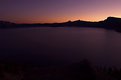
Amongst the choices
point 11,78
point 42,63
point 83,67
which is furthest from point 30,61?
point 11,78

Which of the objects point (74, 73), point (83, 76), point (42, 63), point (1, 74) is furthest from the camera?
point (42, 63)

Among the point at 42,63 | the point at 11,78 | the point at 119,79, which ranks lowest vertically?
the point at 42,63

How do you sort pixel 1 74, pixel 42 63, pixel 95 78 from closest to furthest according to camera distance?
pixel 1 74 → pixel 95 78 → pixel 42 63

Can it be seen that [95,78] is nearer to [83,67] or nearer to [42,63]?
[83,67]

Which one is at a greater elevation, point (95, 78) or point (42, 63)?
point (95, 78)

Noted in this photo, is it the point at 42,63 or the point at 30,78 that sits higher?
the point at 30,78

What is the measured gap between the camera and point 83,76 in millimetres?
16328

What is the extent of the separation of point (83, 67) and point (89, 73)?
2.00m

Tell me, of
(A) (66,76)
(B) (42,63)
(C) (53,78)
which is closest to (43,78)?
(C) (53,78)

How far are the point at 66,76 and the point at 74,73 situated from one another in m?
0.96

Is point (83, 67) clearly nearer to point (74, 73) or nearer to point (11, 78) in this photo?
point (74, 73)

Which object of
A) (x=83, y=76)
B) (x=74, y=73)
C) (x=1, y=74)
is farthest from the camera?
(x=74, y=73)

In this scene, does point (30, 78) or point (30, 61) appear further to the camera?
point (30, 61)

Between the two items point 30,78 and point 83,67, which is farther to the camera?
point 83,67
